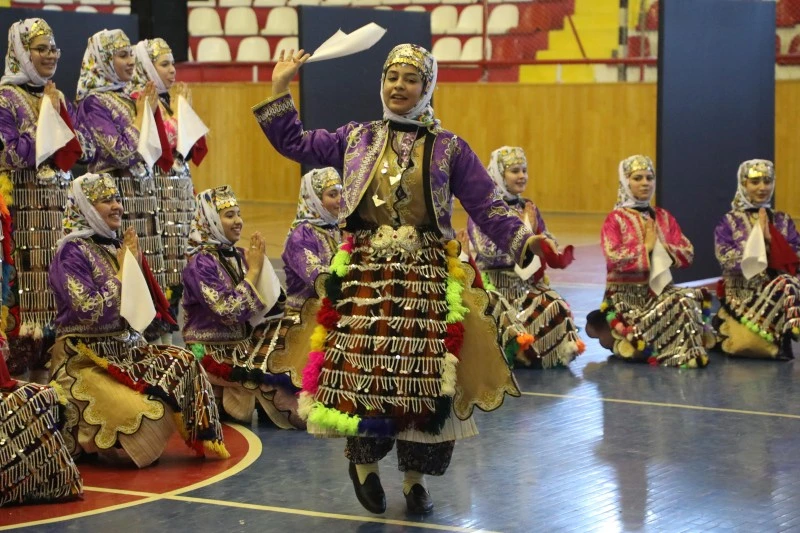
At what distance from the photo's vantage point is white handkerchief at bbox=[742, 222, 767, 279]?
7703 millimetres

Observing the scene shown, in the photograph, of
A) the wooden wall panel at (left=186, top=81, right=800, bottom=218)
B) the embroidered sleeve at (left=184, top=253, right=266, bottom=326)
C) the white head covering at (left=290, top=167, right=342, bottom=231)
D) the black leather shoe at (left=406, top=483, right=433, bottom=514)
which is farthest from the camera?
the wooden wall panel at (left=186, top=81, right=800, bottom=218)

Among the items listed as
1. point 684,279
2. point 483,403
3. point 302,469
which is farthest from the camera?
→ point 684,279

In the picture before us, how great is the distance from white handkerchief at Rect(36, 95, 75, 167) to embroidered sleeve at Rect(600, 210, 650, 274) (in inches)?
117

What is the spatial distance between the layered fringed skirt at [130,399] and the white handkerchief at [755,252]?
361 cm

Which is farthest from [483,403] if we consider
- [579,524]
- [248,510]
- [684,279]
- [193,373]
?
[684,279]

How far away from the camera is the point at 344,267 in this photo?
4555 millimetres

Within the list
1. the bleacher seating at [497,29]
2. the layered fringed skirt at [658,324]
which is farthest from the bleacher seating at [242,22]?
the layered fringed skirt at [658,324]

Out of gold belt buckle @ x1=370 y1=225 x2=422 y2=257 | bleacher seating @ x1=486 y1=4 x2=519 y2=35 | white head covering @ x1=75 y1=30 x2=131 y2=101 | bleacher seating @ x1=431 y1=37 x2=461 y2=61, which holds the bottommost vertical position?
gold belt buckle @ x1=370 y1=225 x2=422 y2=257

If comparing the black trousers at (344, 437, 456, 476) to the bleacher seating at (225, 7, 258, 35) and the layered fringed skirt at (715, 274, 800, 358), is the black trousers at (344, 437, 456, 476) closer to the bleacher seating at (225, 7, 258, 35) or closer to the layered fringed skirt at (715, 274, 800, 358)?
the layered fringed skirt at (715, 274, 800, 358)

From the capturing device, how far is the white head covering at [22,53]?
7.05m

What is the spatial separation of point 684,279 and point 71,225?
5.21 meters

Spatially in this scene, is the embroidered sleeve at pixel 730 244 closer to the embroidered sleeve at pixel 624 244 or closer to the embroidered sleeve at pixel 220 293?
the embroidered sleeve at pixel 624 244

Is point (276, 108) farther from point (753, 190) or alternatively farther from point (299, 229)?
point (753, 190)

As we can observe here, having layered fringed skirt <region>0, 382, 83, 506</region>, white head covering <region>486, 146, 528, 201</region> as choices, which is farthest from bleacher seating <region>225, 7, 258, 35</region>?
layered fringed skirt <region>0, 382, 83, 506</region>
